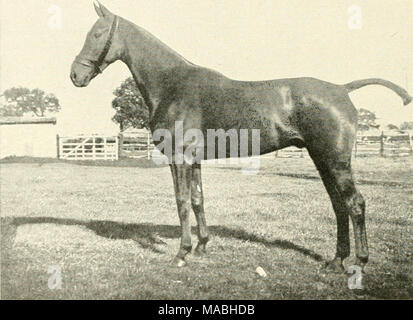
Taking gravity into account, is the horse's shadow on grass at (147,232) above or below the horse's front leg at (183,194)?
below

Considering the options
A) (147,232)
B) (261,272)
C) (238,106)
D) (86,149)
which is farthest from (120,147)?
(261,272)

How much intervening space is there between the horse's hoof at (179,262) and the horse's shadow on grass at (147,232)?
2.31 ft

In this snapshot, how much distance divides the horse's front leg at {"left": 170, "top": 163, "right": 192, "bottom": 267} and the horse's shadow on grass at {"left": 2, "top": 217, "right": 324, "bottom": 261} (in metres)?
0.89

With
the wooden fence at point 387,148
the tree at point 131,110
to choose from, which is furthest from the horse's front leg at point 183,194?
the wooden fence at point 387,148

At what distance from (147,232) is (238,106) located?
310 centimetres

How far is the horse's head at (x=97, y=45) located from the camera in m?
5.00

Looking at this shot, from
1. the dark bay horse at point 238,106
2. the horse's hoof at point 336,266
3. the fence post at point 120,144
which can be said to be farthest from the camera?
the fence post at point 120,144

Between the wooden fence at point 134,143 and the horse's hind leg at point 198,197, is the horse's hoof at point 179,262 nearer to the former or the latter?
the horse's hind leg at point 198,197

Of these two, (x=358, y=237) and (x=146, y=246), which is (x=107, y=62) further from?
(x=358, y=237)

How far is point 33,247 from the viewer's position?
6.07 metres

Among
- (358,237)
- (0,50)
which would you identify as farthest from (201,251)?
(0,50)

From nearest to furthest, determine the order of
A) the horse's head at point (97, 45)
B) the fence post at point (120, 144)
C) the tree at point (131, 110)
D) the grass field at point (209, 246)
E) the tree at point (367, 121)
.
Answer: the grass field at point (209, 246) → the horse's head at point (97, 45) → the tree at point (367, 121) → the tree at point (131, 110) → the fence post at point (120, 144)

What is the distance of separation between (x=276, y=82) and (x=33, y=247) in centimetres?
420

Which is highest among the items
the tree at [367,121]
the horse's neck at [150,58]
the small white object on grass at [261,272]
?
the horse's neck at [150,58]
